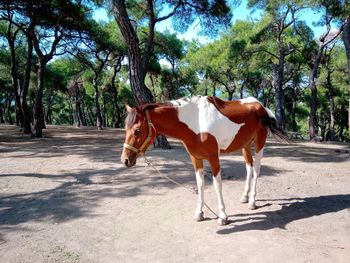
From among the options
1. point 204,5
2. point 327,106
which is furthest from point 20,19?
point 327,106

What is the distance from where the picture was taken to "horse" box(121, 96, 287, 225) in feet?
14.0

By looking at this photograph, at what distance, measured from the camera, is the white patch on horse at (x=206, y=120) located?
455 centimetres

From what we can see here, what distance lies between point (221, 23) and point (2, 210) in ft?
41.1

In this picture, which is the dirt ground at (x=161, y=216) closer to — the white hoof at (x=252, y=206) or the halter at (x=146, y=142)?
the white hoof at (x=252, y=206)

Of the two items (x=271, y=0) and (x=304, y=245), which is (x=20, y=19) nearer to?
(x=271, y=0)

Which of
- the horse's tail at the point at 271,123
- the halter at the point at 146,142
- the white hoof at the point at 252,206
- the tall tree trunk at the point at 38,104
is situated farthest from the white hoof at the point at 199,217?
the tall tree trunk at the point at 38,104

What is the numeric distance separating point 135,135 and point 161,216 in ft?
4.82

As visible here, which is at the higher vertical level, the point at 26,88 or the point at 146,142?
the point at 26,88

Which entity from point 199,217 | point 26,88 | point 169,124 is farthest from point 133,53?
point 26,88

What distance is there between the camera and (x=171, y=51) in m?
25.1

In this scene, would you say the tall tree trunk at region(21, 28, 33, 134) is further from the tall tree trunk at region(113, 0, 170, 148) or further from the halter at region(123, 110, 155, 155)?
the halter at region(123, 110, 155, 155)

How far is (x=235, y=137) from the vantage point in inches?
193

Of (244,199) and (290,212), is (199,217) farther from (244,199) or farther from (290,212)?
(290,212)

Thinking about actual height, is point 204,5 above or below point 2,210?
above
